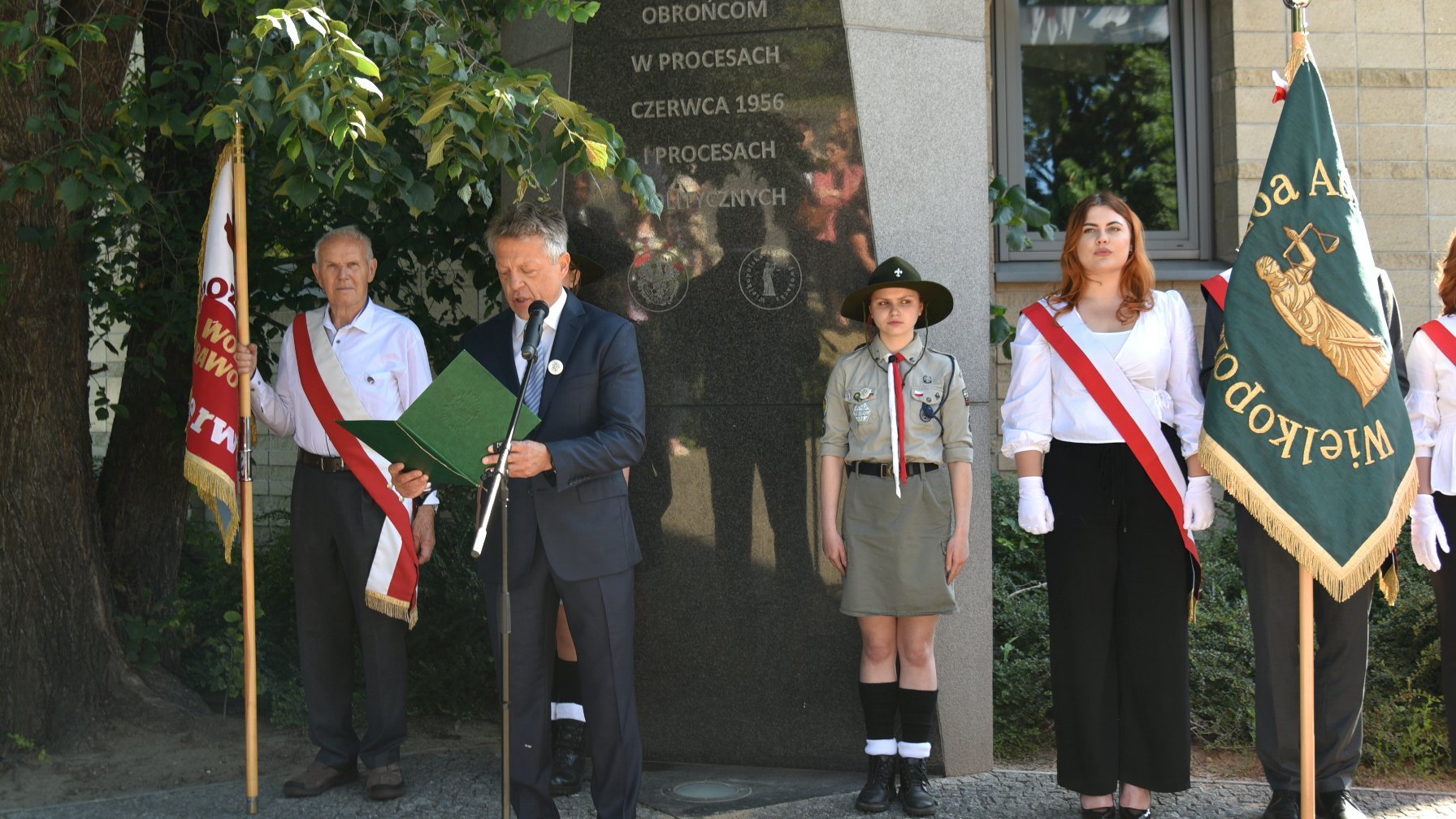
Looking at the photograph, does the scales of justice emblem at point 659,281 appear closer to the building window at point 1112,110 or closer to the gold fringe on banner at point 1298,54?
the gold fringe on banner at point 1298,54

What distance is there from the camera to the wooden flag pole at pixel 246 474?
5000 mm

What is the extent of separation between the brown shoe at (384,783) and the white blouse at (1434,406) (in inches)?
152

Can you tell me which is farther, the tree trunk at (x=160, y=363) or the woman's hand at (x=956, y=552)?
the tree trunk at (x=160, y=363)

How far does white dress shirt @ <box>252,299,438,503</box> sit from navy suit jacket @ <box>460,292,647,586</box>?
2.33 ft

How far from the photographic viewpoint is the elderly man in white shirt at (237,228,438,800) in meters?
5.16

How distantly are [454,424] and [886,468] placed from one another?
5.83 ft

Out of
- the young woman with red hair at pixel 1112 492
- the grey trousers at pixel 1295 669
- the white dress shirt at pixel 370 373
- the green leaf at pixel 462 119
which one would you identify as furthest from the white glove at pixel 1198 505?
the white dress shirt at pixel 370 373

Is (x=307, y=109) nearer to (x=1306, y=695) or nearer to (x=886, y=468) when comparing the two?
(x=886, y=468)

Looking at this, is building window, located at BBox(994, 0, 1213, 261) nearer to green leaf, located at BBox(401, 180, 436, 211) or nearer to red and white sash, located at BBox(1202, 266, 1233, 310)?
red and white sash, located at BBox(1202, 266, 1233, 310)

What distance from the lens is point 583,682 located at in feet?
15.0

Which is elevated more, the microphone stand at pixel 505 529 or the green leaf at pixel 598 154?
the green leaf at pixel 598 154

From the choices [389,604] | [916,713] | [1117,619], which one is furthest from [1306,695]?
[389,604]

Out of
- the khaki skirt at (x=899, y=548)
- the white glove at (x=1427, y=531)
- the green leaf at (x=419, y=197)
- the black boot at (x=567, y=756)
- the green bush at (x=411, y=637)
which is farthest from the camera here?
the green bush at (x=411, y=637)

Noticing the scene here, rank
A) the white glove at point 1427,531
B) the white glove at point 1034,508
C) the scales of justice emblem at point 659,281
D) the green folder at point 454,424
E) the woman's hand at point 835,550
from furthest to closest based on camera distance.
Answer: the scales of justice emblem at point 659,281, the woman's hand at point 835,550, the white glove at point 1427,531, the white glove at point 1034,508, the green folder at point 454,424
